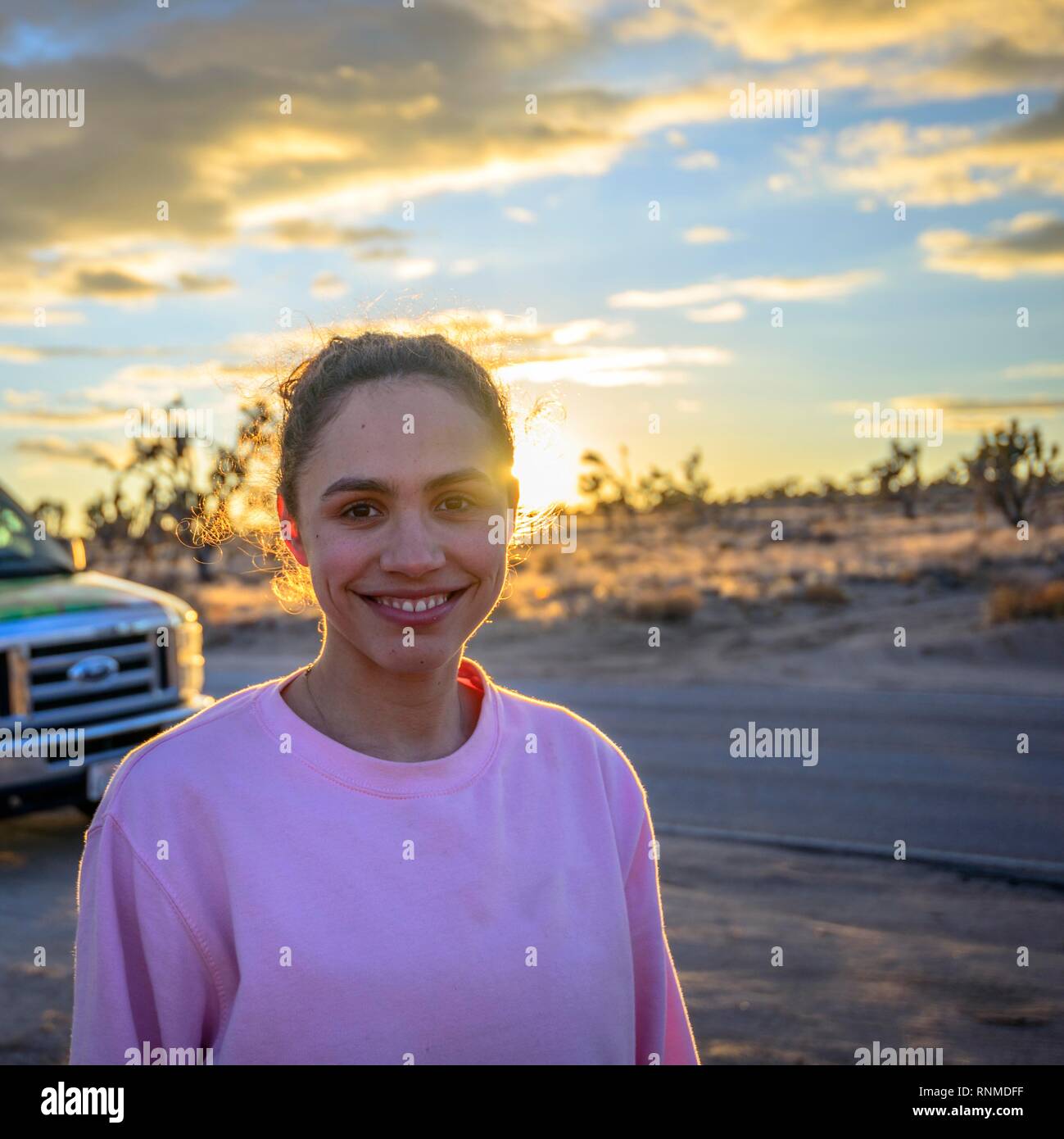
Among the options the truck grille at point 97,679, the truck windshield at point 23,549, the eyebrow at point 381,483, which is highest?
the eyebrow at point 381,483

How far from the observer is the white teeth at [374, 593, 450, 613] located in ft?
7.38

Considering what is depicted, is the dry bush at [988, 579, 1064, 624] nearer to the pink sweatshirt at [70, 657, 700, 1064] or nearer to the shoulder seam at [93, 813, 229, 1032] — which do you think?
the pink sweatshirt at [70, 657, 700, 1064]

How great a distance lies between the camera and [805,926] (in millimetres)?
6449

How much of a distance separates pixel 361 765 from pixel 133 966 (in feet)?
1.54

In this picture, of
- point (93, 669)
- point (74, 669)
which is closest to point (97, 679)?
point (93, 669)

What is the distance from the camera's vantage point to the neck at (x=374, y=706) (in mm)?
2215

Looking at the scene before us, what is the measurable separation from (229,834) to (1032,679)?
17313mm

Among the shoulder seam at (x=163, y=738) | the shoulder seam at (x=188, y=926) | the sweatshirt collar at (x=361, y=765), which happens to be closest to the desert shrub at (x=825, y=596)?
the sweatshirt collar at (x=361, y=765)

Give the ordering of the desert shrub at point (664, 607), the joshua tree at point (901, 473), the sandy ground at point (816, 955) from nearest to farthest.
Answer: the sandy ground at point (816, 955)
the desert shrub at point (664, 607)
the joshua tree at point (901, 473)

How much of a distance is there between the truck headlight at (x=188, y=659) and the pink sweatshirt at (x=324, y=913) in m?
6.83

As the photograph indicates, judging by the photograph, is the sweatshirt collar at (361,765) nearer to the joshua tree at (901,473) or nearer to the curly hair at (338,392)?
the curly hair at (338,392)

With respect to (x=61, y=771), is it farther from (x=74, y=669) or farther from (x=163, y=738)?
(x=163, y=738)

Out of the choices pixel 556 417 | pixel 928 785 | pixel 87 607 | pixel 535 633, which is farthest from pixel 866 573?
pixel 556 417

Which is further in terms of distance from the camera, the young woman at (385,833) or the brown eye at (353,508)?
the brown eye at (353,508)
